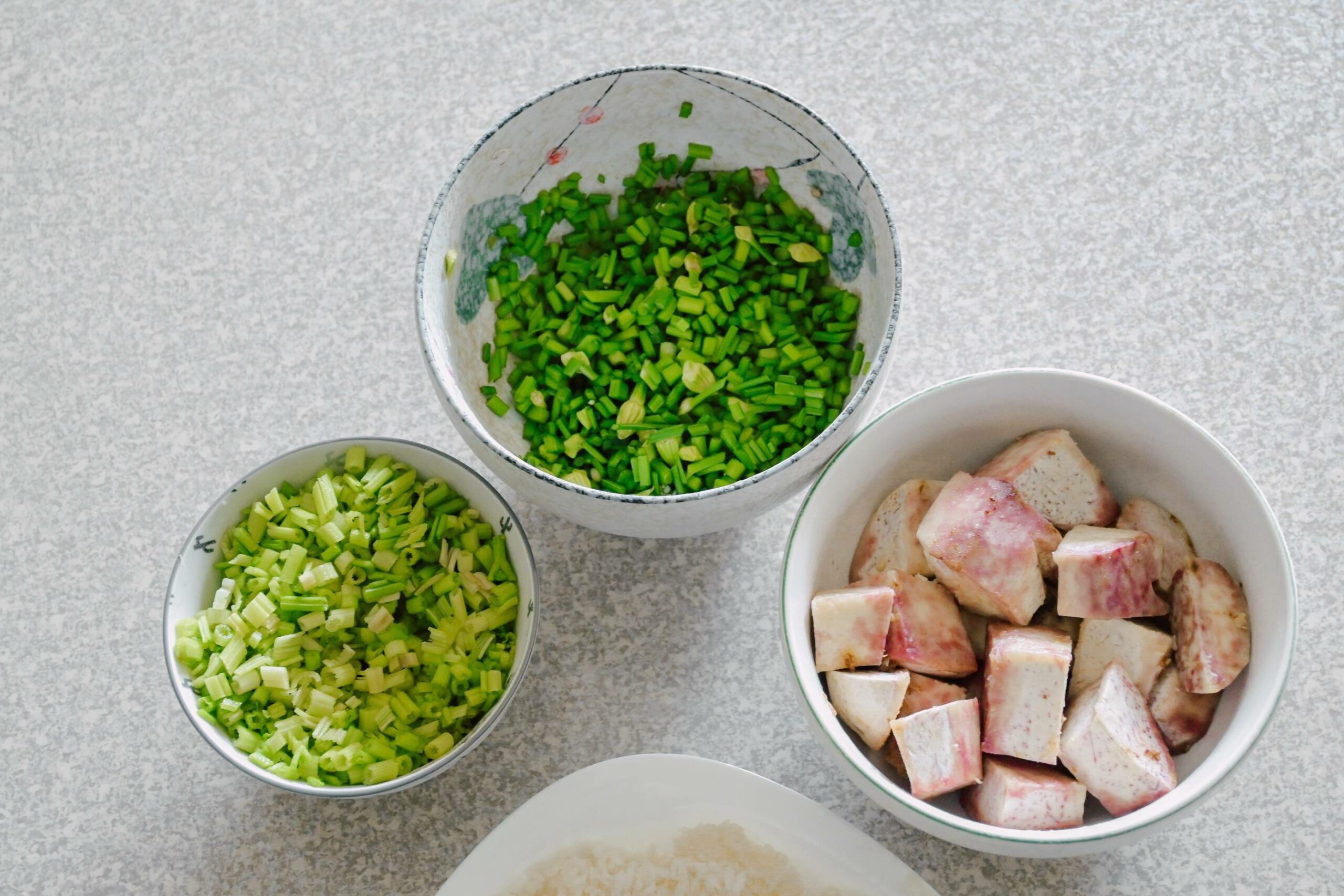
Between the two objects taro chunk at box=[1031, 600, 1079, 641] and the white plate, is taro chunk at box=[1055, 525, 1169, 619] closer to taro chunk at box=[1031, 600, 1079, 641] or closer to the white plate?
taro chunk at box=[1031, 600, 1079, 641]

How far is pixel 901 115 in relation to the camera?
53.5 inches

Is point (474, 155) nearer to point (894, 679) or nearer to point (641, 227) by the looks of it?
point (641, 227)

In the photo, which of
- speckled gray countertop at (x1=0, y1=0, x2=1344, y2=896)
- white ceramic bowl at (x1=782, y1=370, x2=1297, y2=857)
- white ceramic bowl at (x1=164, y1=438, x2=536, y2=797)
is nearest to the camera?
white ceramic bowl at (x1=782, y1=370, x2=1297, y2=857)

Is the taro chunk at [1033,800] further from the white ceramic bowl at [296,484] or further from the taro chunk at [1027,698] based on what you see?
the white ceramic bowl at [296,484]

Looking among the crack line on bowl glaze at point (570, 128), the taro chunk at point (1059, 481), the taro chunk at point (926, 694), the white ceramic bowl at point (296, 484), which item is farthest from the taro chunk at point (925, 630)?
the crack line on bowl glaze at point (570, 128)

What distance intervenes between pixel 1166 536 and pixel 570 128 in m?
0.66

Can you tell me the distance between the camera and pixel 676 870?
109cm

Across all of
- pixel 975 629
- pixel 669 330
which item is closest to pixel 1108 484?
pixel 975 629

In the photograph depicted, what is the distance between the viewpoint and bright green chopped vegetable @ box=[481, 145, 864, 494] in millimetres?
1104

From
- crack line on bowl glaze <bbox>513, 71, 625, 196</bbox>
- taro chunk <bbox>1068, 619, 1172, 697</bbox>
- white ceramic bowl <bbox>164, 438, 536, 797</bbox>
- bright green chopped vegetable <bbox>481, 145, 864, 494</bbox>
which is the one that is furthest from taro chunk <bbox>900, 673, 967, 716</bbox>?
crack line on bowl glaze <bbox>513, 71, 625, 196</bbox>

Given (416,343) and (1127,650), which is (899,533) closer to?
(1127,650)

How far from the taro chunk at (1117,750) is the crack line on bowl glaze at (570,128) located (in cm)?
68

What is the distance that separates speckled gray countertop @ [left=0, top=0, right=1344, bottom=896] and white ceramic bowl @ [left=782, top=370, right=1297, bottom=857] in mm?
165

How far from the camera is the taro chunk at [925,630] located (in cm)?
104
